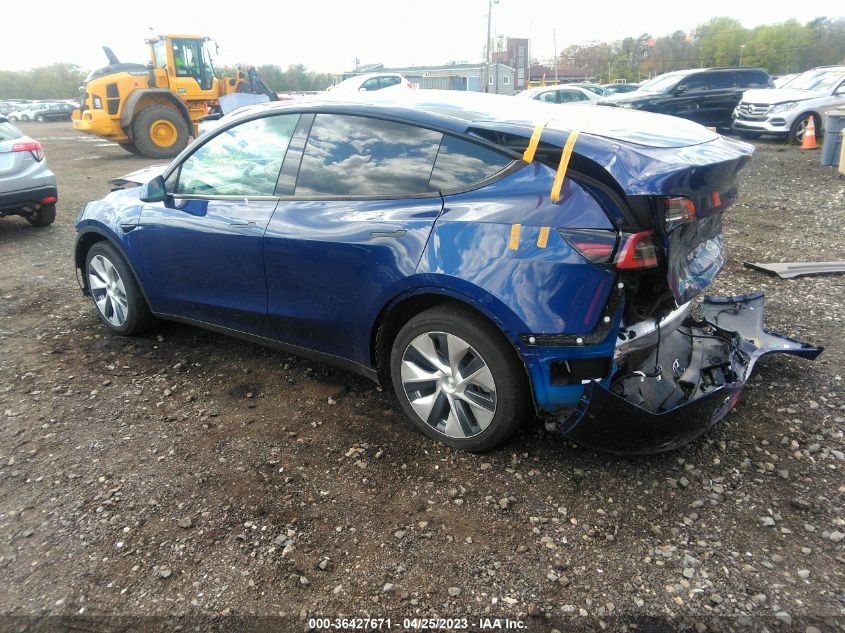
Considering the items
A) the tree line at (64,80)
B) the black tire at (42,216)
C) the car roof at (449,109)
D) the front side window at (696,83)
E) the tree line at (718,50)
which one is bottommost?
the black tire at (42,216)

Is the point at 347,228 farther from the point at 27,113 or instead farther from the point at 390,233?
the point at 27,113

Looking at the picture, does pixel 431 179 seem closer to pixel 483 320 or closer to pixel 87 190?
pixel 483 320

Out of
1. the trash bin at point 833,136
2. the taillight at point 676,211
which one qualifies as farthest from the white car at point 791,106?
the taillight at point 676,211

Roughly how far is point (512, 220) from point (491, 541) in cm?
134

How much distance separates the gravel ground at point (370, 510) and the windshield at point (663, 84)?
45.7ft

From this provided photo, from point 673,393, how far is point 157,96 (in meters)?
15.9

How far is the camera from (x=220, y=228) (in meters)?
3.65

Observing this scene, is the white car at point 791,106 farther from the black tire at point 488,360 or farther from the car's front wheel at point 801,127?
the black tire at point 488,360

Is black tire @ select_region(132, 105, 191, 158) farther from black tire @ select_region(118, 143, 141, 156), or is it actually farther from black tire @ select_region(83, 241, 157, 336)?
black tire @ select_region(83, 241, 157, 336)

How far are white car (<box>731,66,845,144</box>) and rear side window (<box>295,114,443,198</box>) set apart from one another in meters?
14.3

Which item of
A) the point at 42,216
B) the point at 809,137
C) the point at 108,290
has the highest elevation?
the point at 809,137

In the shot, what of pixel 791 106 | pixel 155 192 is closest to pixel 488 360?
pixel 155 192

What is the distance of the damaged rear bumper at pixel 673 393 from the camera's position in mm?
2588

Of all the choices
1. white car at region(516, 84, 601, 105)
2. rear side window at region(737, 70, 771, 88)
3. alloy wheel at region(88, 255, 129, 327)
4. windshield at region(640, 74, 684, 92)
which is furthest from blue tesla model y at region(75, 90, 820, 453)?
white car at region(516, 84, 601, 105)
